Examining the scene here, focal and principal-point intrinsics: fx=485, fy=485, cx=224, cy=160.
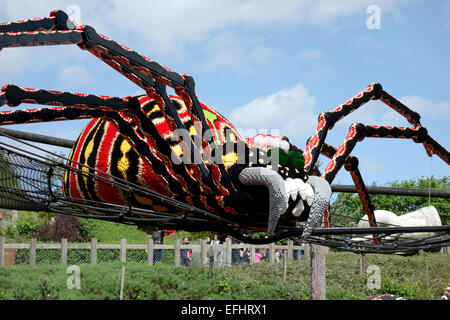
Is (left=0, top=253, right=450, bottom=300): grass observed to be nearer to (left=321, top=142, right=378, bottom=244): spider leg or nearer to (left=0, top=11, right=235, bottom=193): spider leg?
(left=321, top=142, right=378, bottom=244): spider leg

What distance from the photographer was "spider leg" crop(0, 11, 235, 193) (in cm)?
186

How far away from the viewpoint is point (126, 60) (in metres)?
2.16

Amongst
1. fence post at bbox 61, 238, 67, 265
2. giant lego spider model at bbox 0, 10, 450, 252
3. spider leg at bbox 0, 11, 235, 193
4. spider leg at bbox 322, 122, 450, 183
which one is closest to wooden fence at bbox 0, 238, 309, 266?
fence post at bbox 61, 238, 67, 265

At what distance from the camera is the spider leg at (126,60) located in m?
1.86

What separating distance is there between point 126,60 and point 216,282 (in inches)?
458

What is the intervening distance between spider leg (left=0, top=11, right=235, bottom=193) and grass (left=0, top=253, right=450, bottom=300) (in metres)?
9.14

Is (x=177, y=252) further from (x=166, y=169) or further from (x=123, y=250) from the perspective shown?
(x=166, y=169)

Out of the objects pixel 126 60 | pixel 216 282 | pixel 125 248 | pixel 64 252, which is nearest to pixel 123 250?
pixel 125 248

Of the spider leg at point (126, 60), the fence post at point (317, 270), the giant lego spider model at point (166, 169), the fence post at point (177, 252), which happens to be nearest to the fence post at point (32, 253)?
the fence post at point (177, 252)

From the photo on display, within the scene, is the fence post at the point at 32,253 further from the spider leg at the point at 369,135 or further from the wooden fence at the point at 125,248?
the spider leg at the point at 369,135

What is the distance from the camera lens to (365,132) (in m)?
3.65

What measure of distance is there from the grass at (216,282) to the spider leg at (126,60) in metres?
9.14

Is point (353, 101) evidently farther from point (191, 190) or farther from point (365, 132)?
point (191, 190)
